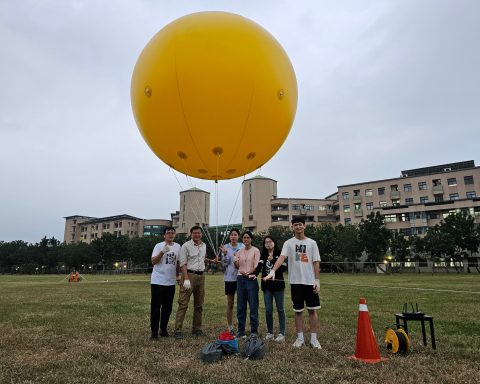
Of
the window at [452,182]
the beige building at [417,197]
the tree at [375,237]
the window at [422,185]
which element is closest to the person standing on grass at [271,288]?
the tree at [375,237]

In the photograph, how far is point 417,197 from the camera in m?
70.5

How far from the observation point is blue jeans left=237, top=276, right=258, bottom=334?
645 cm

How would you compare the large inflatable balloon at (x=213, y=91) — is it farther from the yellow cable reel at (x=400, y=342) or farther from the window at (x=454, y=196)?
the window at (x=454, y=196)

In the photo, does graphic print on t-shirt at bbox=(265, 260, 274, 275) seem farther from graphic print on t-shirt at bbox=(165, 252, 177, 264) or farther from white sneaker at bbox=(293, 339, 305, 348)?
graphic print on t-shirt at bbox=(165, 252, 177, 264)

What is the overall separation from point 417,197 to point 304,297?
2913 inches

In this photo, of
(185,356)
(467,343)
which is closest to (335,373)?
(185,356)

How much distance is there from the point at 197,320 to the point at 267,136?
162 inches

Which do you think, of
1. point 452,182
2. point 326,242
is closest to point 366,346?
point 326,242

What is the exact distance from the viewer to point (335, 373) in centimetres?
428

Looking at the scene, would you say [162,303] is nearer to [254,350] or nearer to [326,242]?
[254,350]

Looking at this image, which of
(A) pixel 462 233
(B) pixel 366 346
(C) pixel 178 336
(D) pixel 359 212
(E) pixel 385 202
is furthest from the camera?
(D) pixel 359 212

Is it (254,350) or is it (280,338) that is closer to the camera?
(254,350)

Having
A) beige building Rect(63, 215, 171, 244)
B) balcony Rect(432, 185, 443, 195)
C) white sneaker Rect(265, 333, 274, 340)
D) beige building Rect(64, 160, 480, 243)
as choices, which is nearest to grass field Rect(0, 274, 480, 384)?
white sneaker Rect(265, 333, 274, 340)

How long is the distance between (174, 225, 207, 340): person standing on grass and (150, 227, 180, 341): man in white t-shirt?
0.19 metres
